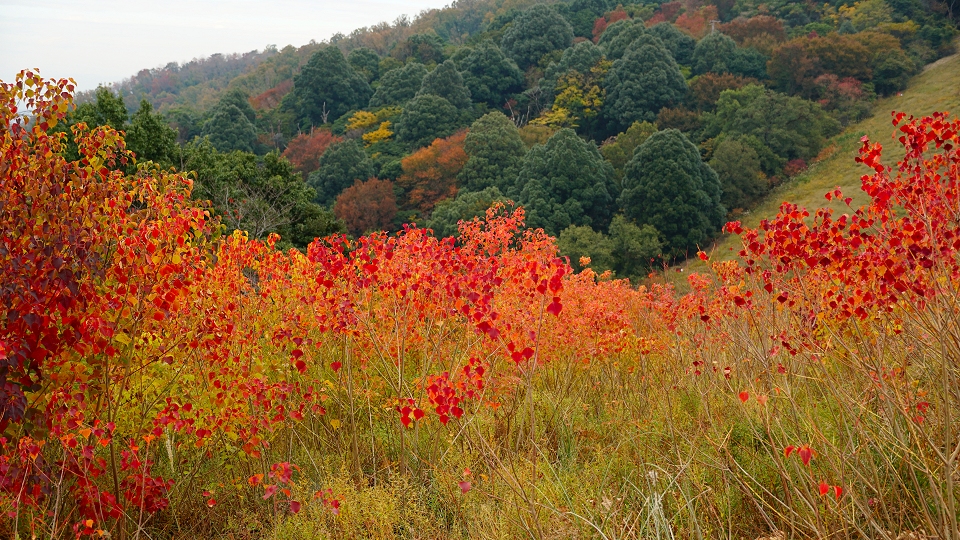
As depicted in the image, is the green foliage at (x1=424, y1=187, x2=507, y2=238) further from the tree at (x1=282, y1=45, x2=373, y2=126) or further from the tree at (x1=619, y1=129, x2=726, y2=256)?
the tree at (x1=282, y1=45, x2=373, y2=126)

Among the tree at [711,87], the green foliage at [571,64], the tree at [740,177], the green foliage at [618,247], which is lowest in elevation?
the green foliage at [618,247]

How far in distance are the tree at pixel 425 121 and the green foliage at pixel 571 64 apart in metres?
6.20

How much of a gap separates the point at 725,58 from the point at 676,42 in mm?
3971

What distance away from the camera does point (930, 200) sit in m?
2.94

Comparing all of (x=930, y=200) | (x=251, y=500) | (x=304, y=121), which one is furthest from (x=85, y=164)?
(x=304, y=121)

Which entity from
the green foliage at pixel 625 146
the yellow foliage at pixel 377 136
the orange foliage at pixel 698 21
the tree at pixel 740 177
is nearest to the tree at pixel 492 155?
the green foliage at pixel 625 146

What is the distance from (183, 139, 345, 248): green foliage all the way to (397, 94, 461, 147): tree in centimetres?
1514

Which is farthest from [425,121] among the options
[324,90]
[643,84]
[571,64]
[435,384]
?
[435,384]

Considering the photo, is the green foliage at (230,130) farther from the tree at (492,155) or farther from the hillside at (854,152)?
the hillside at (854,152)

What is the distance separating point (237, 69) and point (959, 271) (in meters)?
81.6

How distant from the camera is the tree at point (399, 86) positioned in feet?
132

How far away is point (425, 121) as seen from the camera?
114 ft

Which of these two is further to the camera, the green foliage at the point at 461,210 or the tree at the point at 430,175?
the tree at the point at 430,175

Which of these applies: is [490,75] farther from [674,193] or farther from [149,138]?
[149,138]
